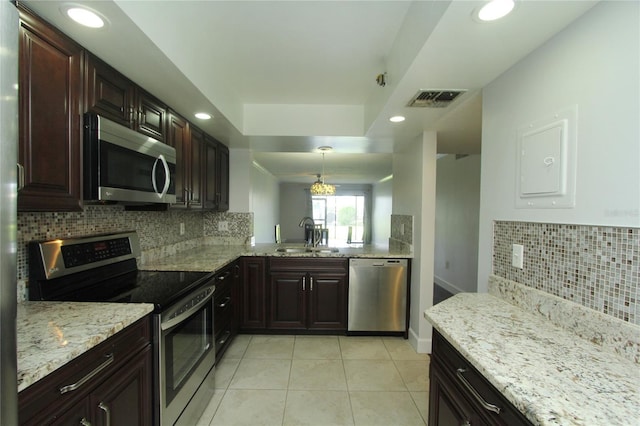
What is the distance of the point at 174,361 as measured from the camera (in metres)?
1.51

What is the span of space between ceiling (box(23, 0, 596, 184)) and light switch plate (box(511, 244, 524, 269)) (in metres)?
0.92

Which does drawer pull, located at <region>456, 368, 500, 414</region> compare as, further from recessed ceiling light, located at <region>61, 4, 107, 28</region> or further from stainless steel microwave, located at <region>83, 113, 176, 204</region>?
recessed ceiling light, located at <region>61, 4, 107, 28</region>

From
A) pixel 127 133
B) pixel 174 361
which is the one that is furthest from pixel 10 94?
pixel 174 361

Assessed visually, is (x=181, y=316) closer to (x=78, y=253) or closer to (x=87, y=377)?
(x=87, y=377)

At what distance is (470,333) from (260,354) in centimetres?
208

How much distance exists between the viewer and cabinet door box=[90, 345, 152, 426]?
40.3 inches

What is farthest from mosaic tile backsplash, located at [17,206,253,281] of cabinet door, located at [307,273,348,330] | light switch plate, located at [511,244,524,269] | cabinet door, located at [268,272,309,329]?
light switch plate, located at [511,244,524,269]

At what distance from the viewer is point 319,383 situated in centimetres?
215

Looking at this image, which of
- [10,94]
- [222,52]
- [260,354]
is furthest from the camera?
[260,354]

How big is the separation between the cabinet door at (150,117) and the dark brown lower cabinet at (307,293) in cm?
160

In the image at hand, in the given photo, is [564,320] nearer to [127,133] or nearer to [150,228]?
[127,133]

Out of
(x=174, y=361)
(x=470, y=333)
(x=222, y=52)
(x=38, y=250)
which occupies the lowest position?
(x=174, y=361)

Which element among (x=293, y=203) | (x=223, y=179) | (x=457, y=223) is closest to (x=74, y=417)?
(x=223, y=179)

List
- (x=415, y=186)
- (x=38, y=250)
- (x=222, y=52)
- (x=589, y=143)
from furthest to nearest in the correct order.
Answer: (x=415, y=186) → (x=222, y=52) → (x=38, y=250) → (x=589, y=143)
